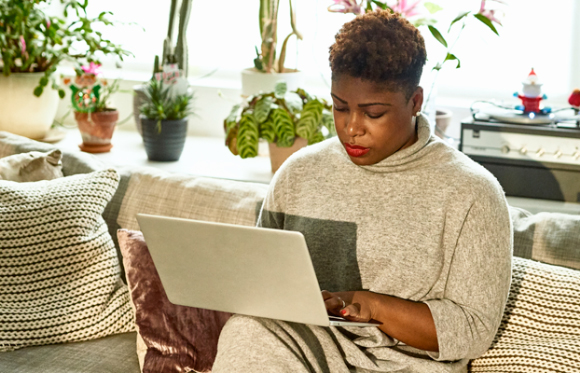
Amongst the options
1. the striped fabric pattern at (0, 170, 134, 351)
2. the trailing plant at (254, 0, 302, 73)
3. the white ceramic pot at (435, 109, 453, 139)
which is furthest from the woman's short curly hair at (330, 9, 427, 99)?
the trailing plant at (254, 0, 302, 73)

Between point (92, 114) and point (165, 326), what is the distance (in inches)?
45.5

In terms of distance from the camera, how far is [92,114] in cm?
242

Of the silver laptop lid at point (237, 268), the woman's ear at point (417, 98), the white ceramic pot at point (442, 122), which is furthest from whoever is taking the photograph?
the white ceramic pot at point (442, 122)

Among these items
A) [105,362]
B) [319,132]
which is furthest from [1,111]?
[105,362]

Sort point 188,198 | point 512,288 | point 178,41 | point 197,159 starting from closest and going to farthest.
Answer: point 512,288, point 188,198, point 197,159, point 178,41

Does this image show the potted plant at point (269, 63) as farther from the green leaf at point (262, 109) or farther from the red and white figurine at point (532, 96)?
the red and white figurine at point (532, 96)

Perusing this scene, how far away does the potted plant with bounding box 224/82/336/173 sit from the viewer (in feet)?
6.82

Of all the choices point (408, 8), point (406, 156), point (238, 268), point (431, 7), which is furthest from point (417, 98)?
point (431, 7)

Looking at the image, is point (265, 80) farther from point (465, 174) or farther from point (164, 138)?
point (465, 174)

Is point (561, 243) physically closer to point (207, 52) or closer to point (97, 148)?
point (97, 148)

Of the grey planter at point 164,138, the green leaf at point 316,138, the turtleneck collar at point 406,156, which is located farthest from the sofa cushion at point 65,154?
the turtleneck collar at point 406,156

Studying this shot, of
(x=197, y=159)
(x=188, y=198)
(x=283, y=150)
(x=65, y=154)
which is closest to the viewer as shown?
(x=188, y=198)

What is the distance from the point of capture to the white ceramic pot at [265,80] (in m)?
2.35

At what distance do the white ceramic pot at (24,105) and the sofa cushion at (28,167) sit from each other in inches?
27.2
